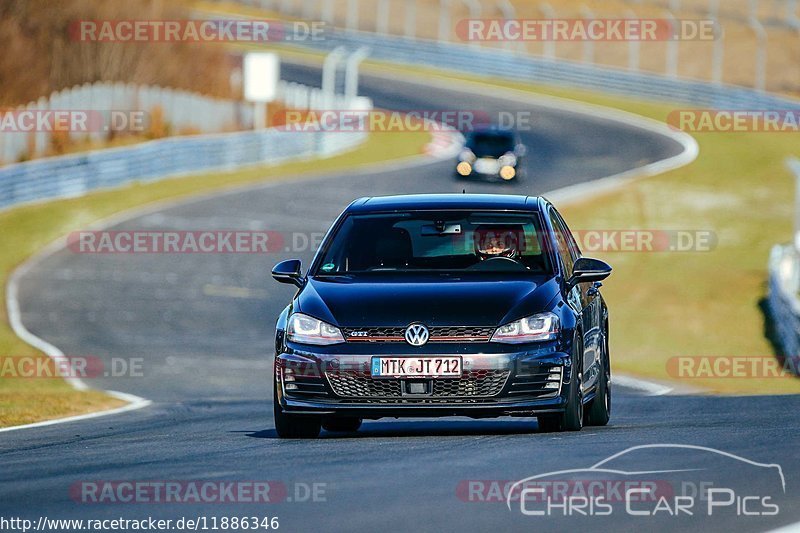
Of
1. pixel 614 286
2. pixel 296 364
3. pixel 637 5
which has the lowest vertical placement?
pixel 614 286

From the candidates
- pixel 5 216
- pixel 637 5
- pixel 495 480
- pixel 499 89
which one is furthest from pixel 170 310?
pixel 637 5

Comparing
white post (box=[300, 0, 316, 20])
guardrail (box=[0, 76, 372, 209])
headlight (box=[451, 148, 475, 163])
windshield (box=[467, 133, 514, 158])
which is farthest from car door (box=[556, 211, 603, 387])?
white post (box=[300, 0, 316, 20])

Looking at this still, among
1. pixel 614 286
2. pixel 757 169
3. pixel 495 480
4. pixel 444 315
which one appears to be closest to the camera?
pixel 495 480

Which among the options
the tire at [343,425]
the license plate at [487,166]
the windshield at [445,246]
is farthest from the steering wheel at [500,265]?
the license plate at [487,166]

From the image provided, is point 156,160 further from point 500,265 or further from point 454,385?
point 454,385

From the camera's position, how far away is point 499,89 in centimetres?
6372

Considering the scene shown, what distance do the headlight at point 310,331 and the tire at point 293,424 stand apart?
0.36 meters

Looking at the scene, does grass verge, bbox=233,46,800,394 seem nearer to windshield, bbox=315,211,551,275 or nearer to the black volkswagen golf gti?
windshield, bbox=315,211,551,275

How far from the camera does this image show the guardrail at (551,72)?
190 feet

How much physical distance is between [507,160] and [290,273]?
3130 cm

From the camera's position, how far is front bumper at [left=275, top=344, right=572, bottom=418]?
32.0 ft

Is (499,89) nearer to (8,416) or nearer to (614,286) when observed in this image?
(614,286)

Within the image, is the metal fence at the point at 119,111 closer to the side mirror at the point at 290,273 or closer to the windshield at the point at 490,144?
the windshield at the point at 490,144

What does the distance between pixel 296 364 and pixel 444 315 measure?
0.97 meters
